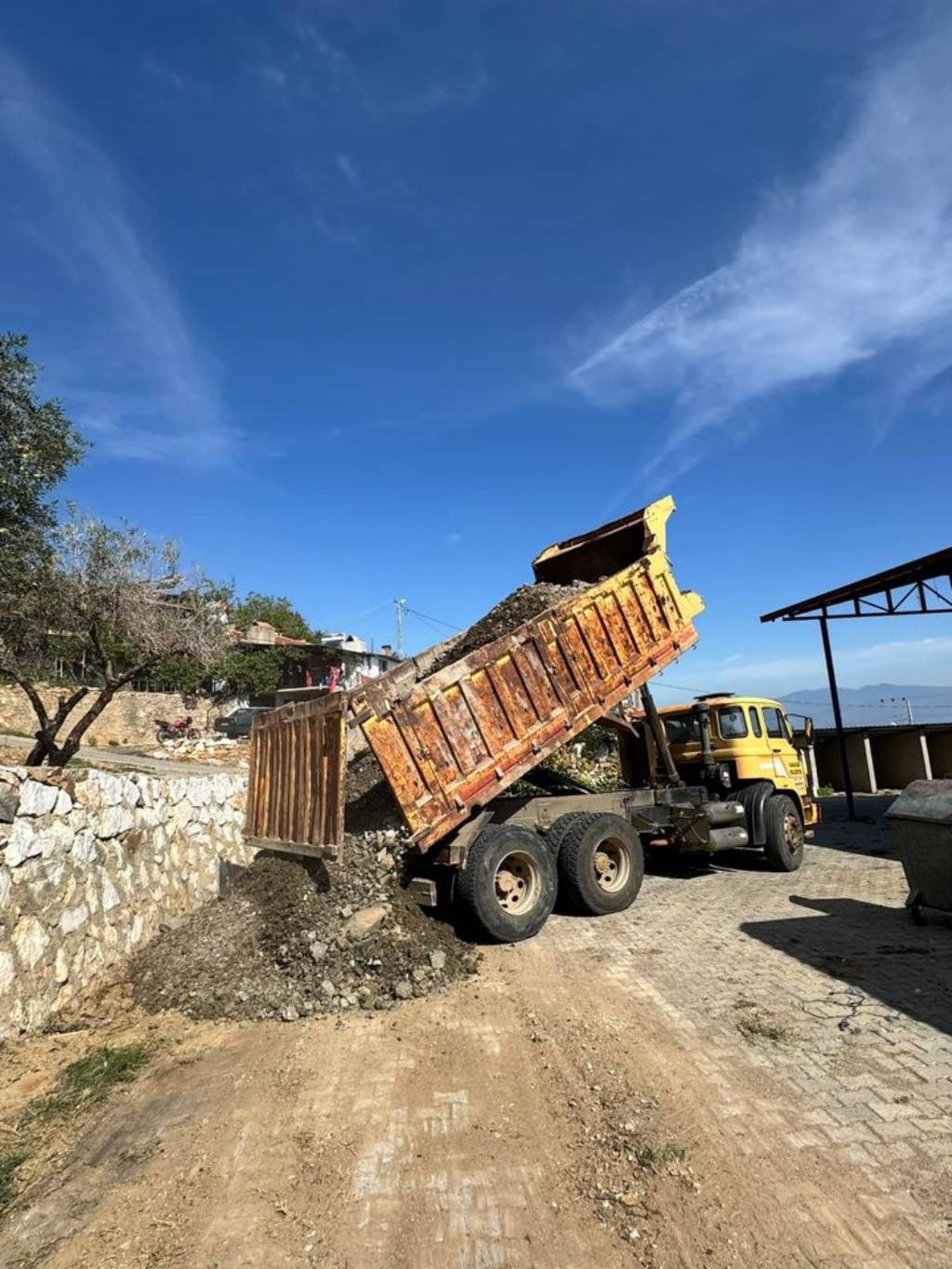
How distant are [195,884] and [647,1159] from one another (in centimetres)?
600

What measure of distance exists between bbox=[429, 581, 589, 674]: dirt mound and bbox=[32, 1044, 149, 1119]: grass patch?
4.85 metres

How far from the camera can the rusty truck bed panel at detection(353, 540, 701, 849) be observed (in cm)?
658

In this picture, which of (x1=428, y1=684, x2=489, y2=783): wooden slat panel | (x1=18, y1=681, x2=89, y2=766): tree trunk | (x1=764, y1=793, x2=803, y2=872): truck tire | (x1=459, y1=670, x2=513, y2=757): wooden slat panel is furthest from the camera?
(x1=18, y1=681, x2=89, y2=766): tree trunk

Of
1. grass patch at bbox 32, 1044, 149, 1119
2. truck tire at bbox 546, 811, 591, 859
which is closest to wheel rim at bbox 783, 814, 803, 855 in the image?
truck tire at bbox 546, 811, 591, 859

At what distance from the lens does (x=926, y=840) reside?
281 inches

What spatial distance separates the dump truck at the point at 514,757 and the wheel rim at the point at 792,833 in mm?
1558

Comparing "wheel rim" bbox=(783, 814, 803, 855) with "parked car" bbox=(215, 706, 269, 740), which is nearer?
"wheel rim" bbox=(783, 814, 803, 855)

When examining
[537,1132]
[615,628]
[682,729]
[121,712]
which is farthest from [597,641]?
[121,712]

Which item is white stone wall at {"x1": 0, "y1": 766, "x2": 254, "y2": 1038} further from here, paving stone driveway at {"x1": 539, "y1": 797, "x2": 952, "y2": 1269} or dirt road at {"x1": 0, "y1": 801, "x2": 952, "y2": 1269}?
paving stone driveway at {"x1": 539, "y1": 797, "x2": 952, "y2": 1269}

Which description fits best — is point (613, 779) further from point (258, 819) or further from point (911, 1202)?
point (911, 1202)

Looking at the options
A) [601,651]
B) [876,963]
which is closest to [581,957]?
[876,963]

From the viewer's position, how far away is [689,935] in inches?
284

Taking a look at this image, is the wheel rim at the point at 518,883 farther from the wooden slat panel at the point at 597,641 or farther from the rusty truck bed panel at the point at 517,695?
the wooden slat panel at the point at 597,641

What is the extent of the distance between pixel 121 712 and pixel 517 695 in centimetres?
2581
